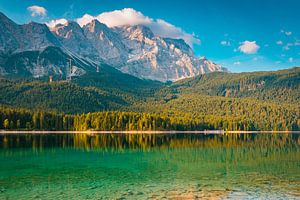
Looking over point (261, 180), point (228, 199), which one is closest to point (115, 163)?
point (261, 180)

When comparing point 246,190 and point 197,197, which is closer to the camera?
point 197,197

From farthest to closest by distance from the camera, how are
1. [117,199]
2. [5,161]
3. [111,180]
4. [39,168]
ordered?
1. [5,161]
2. [39,168]
3. [111,180]
4. [117,199]

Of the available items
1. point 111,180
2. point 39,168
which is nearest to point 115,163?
point 39,168

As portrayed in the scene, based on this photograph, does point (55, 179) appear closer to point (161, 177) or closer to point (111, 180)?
point (111, 180)

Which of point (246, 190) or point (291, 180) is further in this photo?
point (291, 180)

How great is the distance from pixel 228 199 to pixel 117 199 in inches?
503

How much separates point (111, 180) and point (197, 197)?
1612 centimetres

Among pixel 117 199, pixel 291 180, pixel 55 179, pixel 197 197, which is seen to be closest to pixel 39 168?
pixel 55 179

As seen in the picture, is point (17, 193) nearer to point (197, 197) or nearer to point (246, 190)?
point (197, 197)

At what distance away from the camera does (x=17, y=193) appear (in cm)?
4150

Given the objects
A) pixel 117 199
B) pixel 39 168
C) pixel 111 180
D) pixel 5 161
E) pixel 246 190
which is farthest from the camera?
pixel 5 161

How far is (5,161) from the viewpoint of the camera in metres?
71.9

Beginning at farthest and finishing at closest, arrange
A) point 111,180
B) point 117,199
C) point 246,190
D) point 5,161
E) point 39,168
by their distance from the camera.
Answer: point 5,161
point 39,168
point 111,180
point 246,190
point 117,199

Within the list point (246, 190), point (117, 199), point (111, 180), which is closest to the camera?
point (117, 199)
